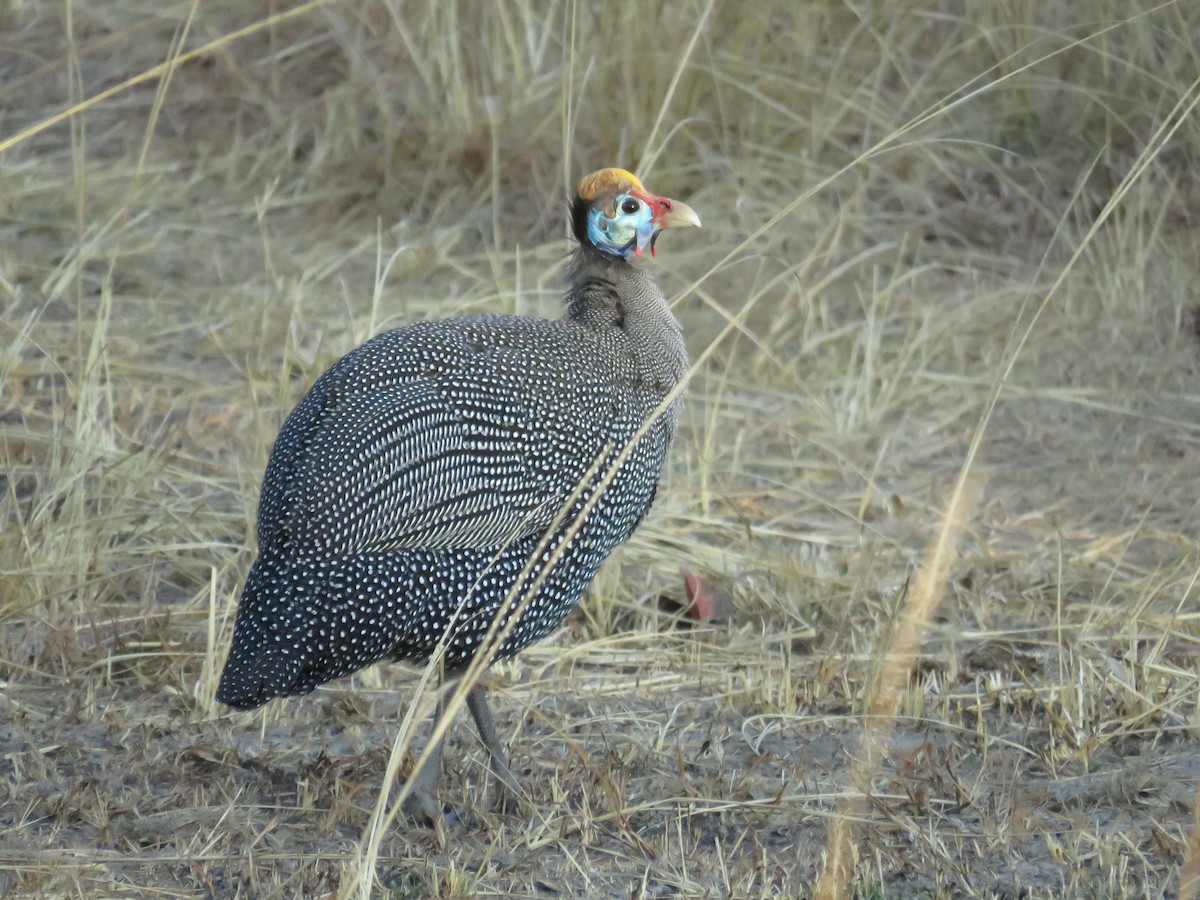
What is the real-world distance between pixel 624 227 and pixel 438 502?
818 millimetres

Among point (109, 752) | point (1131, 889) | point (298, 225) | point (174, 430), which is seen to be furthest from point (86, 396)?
point (1131, 889)

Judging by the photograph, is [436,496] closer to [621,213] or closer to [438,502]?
[438,502]

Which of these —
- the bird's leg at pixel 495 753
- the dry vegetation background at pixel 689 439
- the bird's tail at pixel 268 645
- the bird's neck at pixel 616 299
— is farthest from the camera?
the bird's neck at pixel 616 299

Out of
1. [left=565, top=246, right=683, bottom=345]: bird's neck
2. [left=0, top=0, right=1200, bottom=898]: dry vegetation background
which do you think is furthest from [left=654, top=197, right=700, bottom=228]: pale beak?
[left=0, top=0, right=1200, bottom=898]: dry vegetation background

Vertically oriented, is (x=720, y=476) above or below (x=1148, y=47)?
below

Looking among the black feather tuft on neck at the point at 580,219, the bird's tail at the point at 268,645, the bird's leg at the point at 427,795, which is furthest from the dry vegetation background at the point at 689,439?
the black feather tuft on neck at the point at 580,219

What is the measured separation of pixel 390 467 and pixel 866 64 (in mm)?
3944

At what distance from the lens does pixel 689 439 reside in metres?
4.82

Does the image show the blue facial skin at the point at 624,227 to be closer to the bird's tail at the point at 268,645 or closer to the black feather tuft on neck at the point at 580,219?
the black feather tuft on neck at the point at 580,219

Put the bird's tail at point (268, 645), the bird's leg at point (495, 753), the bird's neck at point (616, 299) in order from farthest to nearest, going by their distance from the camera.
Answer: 1. the bird's neck at point (616, 299)
2. the bird's leg at point (495, 753)
3. the bird's tail at point (268, 645)

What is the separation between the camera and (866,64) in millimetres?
6168

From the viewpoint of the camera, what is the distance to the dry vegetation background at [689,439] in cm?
276

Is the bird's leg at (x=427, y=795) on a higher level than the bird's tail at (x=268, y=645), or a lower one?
lower

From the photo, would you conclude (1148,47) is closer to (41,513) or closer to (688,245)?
(688,245)
